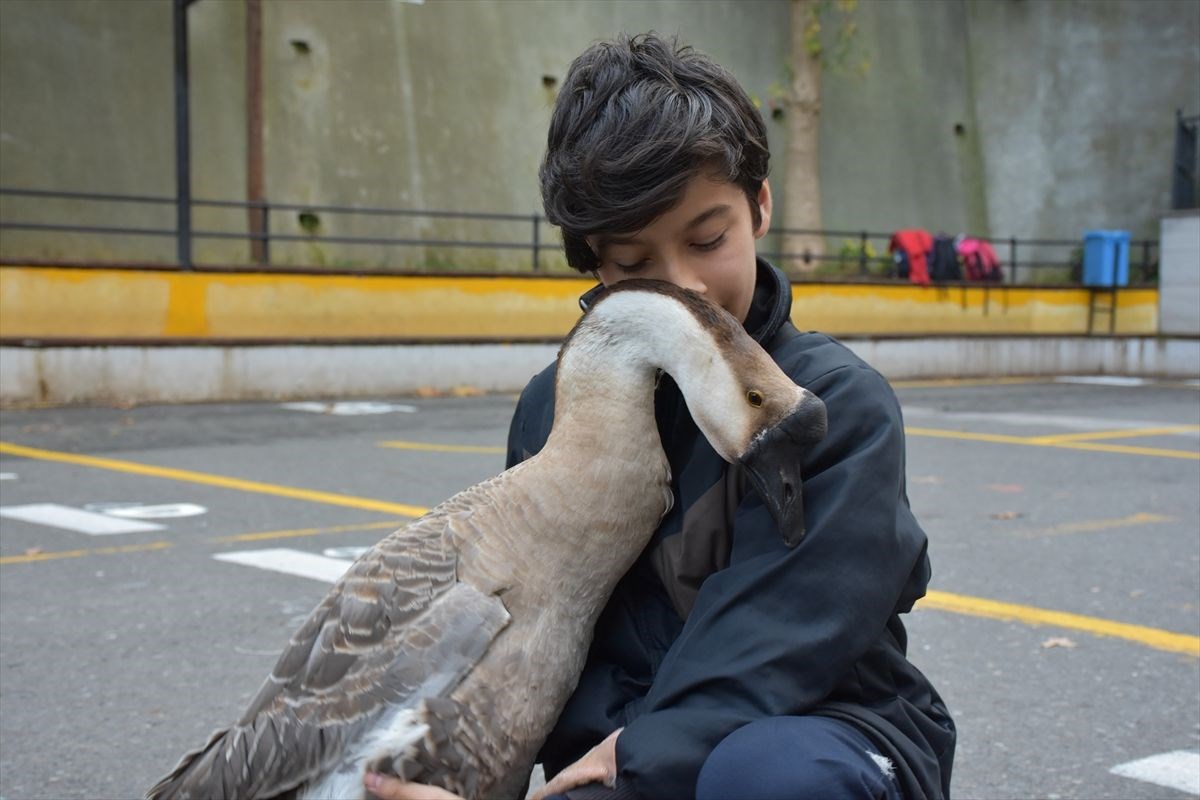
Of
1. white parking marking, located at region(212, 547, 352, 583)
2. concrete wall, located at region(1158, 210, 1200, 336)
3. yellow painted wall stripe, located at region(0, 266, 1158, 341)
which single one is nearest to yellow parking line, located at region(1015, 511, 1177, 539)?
white parking marking, located at region(212, 547, 352, 583)

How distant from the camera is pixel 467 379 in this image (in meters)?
16.2

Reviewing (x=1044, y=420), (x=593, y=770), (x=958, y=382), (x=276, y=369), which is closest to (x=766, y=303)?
(x=593, y=770)

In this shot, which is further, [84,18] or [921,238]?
[921,238]

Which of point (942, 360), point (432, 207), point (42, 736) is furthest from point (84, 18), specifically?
point (42, 736)

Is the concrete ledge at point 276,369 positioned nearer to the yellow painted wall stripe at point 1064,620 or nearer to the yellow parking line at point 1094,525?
the yellow parking line at point 1094,525

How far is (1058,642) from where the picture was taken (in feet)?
16.4

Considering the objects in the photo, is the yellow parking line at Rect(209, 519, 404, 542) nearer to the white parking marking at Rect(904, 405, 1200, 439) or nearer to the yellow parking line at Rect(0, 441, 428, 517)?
the yellow parking line at Rect(0, 441, 428, 517)

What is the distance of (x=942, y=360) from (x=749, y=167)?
59.7ft

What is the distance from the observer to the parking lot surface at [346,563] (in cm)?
401

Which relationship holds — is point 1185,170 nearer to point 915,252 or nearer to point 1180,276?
point 1180,276

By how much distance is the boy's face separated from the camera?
2.30m

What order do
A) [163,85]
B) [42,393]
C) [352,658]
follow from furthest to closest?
[163,85]
[42,393]
[352,658]

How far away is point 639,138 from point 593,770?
1001mm

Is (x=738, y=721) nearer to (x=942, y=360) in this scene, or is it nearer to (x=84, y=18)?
(x=84, y=18)
